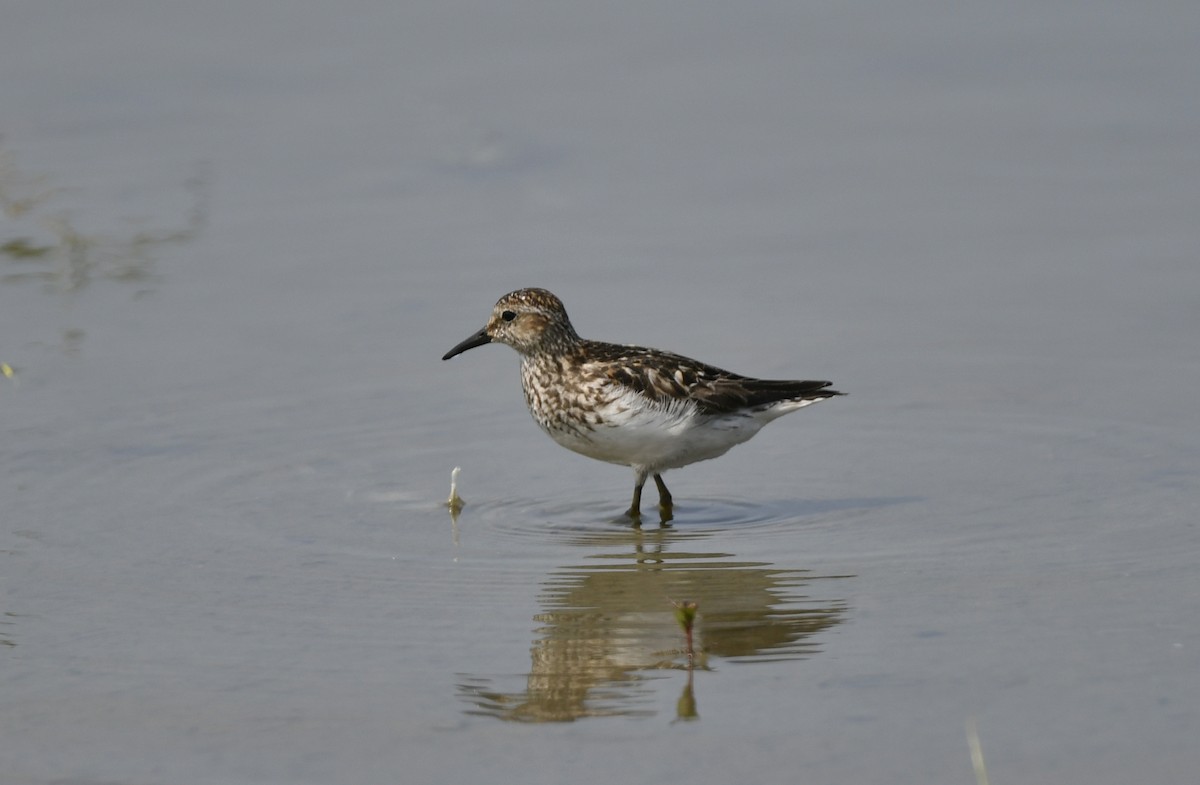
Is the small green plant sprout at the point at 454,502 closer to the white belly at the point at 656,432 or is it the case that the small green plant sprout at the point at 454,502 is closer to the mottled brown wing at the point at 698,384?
the white belly at the point at 656,432

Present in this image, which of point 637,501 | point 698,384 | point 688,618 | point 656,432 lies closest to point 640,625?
point 688,618

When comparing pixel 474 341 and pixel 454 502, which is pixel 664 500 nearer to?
pixel 454 502

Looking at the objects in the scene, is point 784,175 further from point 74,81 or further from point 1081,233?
point 74,81

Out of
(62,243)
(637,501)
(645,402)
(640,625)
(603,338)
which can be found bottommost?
(640,625)

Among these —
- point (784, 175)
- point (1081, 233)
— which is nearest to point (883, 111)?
point (784, 175)

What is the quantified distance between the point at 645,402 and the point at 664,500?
53 centimetres

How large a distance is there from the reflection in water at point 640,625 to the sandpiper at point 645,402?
3.23 ft

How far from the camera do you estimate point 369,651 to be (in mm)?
6750

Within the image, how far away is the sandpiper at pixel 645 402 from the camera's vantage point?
368 inches

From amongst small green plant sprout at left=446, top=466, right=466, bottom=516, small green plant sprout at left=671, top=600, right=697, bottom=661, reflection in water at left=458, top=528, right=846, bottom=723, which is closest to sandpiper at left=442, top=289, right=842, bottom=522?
small green plant sprout at left=446, top=466, right=466, bottom=516

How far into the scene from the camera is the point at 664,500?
921cm

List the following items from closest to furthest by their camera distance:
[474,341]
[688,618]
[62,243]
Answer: [688,618]
[474,341]
[62,243]

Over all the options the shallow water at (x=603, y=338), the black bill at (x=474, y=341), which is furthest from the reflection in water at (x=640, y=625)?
the black bill at (x=474, y=341)

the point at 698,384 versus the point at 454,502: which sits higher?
the point at 698,384
